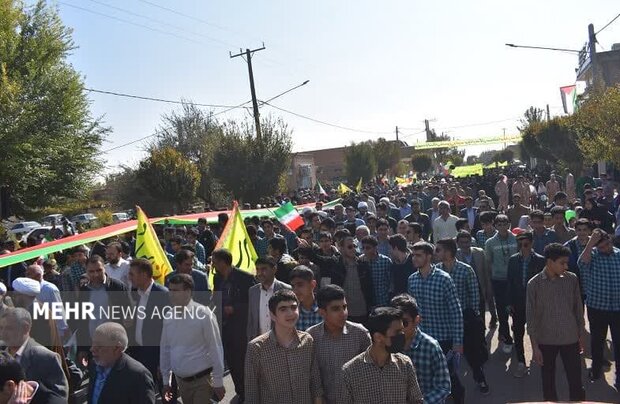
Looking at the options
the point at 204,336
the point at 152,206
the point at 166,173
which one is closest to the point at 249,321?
the point at 204,336

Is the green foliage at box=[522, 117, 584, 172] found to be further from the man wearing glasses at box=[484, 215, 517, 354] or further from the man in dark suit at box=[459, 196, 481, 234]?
the man wearing glasses at box=[484, 215, 517, 354]

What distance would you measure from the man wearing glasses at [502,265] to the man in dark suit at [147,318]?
4247mm

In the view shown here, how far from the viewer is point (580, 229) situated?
773cm

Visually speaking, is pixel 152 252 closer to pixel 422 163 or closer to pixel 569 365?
pixel 569 365

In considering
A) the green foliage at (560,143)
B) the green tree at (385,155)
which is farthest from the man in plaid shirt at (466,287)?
the green tree at (385,155)

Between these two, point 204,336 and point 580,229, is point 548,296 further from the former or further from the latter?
point 204,336

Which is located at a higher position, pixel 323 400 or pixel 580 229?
pixel 580 229

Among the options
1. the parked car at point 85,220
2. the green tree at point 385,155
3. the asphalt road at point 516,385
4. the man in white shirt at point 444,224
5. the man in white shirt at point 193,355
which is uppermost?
the green tree at point 385,155

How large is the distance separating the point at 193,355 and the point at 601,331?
4086mm

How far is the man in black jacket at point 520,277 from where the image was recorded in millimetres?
7398

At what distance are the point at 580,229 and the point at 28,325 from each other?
5.84m

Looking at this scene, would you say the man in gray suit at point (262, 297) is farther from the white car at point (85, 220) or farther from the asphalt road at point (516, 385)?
the white car at point (85, 220)

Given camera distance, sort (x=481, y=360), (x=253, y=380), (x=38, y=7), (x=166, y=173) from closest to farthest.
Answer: (x=253, y=380), (x=481, y=360), (x=38, y=7), (x=166, y=173)

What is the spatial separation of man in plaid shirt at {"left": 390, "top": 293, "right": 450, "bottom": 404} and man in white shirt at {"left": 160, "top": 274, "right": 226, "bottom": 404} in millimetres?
1781
